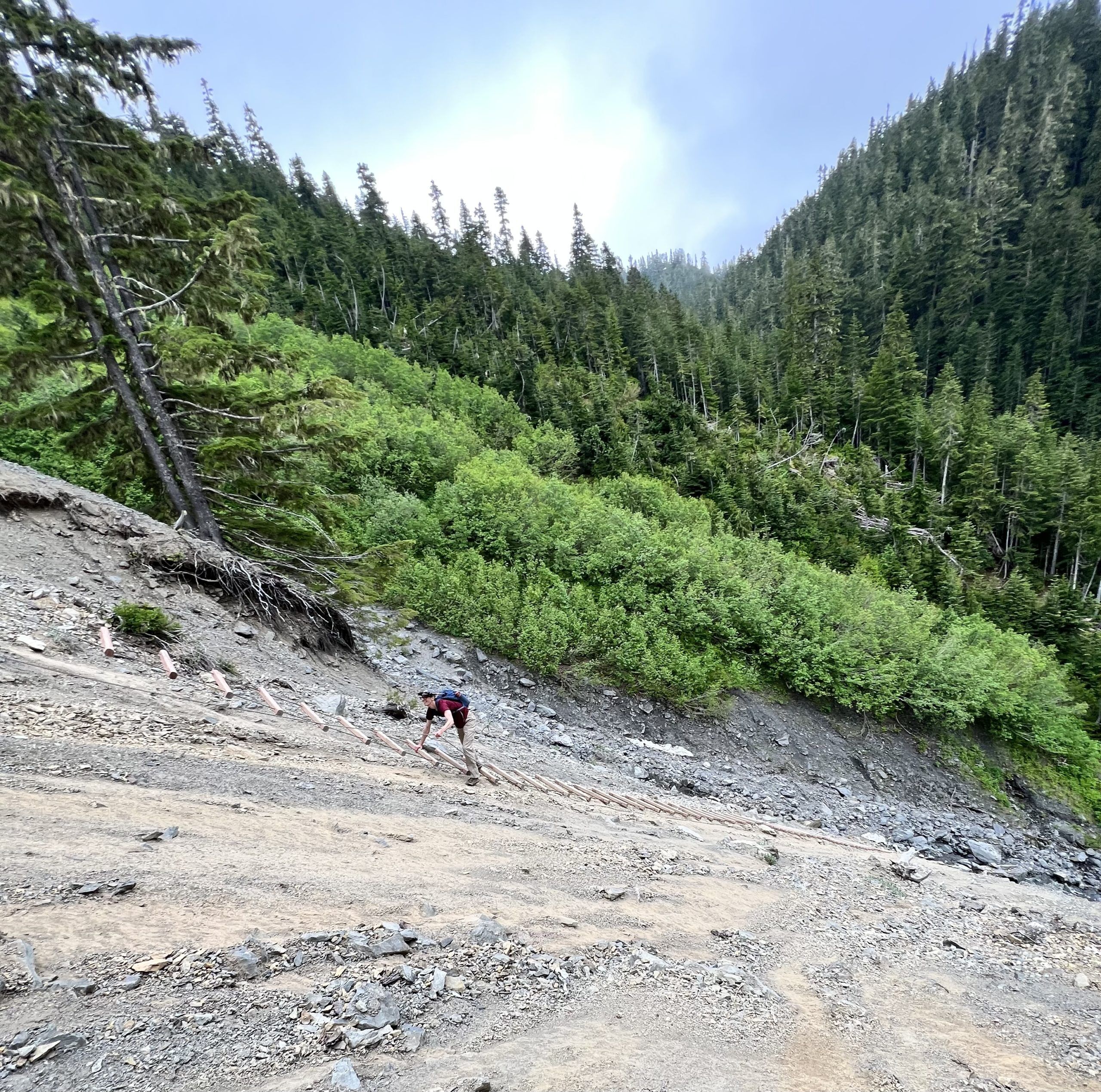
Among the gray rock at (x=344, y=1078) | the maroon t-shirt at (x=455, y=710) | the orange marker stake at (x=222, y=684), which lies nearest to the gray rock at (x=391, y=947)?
the gray rock at (x=344, y=1078)

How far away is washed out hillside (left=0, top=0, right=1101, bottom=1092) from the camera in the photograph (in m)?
3.27

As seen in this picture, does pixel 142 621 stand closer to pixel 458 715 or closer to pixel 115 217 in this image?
pixel 458 715

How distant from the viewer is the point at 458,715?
306 inches

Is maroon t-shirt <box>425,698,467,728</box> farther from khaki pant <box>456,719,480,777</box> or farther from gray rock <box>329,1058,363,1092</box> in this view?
gray rock <box>329,1058,363,1092</box>

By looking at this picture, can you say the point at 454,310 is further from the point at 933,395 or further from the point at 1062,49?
the point at 1062,49

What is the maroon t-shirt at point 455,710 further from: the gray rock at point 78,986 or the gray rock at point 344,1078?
the gray rock at point 78,986

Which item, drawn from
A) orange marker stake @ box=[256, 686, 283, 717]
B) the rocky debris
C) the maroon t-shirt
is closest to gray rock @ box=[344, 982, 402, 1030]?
the rocky debris

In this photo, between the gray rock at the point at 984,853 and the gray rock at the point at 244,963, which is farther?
the gray rock at the point at 984,853

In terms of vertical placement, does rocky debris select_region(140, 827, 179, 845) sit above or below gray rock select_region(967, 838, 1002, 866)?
above

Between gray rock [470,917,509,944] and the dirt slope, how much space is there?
0.13ft

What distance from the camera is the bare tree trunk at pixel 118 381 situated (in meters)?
9.29

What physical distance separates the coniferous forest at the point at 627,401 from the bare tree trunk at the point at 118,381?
0.24ft

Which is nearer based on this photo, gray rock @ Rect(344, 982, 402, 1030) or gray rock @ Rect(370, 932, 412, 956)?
gray rock @ Rect(344, 982, 402, 1030)

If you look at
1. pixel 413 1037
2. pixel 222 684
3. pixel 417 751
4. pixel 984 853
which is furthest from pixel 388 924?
pixel 984 853
